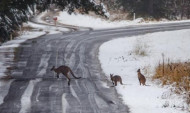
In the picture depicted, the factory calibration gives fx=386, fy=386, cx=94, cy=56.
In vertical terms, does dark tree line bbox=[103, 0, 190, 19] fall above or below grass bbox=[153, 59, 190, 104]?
above

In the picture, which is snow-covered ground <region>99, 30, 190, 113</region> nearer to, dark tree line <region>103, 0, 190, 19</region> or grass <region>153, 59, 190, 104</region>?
grass <region>153, 59, 190, 104</region>

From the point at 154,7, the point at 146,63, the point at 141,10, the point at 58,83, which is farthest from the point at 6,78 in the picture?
the point at 154,7

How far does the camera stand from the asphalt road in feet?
35.1

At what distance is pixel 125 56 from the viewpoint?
1947 cm

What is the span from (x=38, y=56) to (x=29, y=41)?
16.9 ft

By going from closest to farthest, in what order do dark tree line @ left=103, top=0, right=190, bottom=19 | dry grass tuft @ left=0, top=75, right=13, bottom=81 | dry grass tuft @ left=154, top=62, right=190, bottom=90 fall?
dry grass tuft @ left=154, top=62, right=190, bottom=90
dry grass tuft @ left=0, top=75, right=13, bottom=81
dark tree line @ left=103, top=0, right=190, bottom=19

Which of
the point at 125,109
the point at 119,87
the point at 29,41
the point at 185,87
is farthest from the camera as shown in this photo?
the point at 29,41

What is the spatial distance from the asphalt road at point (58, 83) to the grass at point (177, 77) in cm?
188

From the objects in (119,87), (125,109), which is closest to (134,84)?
(119,87)

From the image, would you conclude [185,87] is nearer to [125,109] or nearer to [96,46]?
[125,109]

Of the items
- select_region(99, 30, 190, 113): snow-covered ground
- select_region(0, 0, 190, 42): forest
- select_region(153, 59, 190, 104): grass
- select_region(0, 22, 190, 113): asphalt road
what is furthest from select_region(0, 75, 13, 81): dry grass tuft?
select_region(0, 0, 190, 42): forest

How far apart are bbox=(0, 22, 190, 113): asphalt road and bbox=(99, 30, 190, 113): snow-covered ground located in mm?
487

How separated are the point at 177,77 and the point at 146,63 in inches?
180

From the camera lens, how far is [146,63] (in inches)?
693
